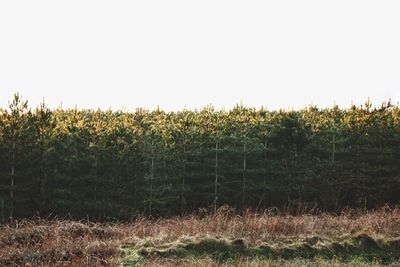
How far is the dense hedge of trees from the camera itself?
24.3 m

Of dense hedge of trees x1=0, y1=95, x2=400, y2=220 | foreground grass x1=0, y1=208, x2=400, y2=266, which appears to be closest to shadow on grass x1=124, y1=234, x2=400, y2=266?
foreground grass x1=0, y1=208, x2=400, y2=266

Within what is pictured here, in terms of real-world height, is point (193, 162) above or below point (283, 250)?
above

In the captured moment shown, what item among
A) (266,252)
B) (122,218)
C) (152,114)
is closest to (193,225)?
(266,252)

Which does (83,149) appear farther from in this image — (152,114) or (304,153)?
(304,153)

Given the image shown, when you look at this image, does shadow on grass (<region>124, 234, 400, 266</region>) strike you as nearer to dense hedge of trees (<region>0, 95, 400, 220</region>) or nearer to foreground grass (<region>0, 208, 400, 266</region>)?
foreground grass (<region>0, 208, 400, 266</region>)

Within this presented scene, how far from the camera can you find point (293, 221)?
16328 mm

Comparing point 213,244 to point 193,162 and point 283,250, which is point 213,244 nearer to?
point 283,250

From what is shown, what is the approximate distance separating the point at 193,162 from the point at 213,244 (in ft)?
45.8

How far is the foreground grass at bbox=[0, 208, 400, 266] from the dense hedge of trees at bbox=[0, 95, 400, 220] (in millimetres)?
9154

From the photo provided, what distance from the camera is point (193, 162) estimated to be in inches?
1082

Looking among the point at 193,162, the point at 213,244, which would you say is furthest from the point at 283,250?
the point at 193,162

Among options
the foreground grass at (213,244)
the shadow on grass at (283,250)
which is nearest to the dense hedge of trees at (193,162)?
the foreground grass at (213,244)

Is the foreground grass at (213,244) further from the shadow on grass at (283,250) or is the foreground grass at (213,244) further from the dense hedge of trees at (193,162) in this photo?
the dense hedge of trees at (193,162)

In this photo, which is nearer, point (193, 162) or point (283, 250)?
point (283, 250)
